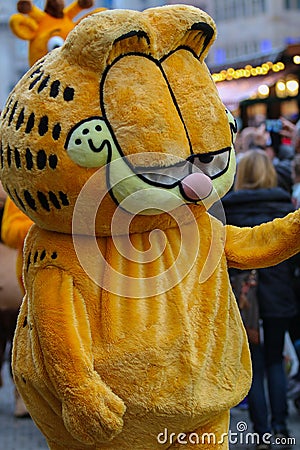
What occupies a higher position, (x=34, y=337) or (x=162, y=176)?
(x=162, y=176)

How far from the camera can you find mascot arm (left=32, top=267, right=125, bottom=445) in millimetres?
3332

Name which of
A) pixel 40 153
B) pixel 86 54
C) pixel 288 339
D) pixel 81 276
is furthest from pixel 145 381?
pixel 288 339

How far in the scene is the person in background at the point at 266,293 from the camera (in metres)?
5.95

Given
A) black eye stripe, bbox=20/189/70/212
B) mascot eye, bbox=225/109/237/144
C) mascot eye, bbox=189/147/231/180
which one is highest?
mascot eye, bbox=225/109/237/144

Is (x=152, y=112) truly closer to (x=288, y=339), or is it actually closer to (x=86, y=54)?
(x=86, y=54)

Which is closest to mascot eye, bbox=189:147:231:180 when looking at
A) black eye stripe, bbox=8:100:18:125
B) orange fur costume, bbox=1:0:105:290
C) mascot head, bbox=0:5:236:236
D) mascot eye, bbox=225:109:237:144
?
mascot head, bbox=0:5:236:236

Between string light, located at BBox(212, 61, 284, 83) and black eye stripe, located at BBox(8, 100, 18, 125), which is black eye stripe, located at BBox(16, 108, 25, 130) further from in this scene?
string light, located at BBox(212, 61, 284, 83)

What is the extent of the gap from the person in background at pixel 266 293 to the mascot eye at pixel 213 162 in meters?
2.25

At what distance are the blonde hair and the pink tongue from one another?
8.62 ft

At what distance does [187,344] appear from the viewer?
137 inches

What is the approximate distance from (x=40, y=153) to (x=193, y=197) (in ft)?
1.89

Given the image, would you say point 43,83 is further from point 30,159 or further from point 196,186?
point 196,186

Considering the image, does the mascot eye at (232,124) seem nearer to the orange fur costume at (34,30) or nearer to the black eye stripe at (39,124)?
the black eye stripe at (39,124)

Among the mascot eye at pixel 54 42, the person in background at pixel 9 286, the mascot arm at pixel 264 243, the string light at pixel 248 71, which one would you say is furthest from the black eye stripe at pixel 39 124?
the string light at pixel 248 71
